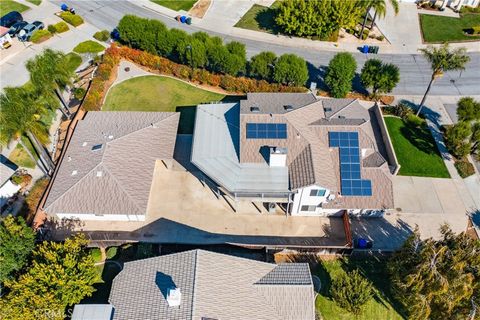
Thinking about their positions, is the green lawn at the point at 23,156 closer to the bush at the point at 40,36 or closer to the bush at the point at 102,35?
the bush at the point at 40,36

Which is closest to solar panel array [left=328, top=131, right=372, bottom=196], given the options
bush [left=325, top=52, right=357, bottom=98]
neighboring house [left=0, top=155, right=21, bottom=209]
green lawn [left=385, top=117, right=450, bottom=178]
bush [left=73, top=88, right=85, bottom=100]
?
green lawn [left=385, top=117, right=450, bottom=178]

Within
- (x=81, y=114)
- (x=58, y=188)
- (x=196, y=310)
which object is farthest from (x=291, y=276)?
(x=81, y=114)

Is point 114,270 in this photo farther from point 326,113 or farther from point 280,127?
point 326,113

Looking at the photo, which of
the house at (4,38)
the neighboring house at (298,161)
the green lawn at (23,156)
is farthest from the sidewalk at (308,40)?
the green lawn at (23,156)

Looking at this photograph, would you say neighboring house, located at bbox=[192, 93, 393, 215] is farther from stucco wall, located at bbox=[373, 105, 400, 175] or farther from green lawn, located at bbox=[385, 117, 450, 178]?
green lawn, located at bbox=[385, 117, 450, 178]

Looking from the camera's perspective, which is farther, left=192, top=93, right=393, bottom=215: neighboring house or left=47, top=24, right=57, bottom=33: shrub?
left=47, top=24, right=57, bottom=33: shrub

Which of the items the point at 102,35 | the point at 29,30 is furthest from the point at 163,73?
the point at 29,30

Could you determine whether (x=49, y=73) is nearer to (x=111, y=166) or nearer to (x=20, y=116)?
(x=20, y=116)
